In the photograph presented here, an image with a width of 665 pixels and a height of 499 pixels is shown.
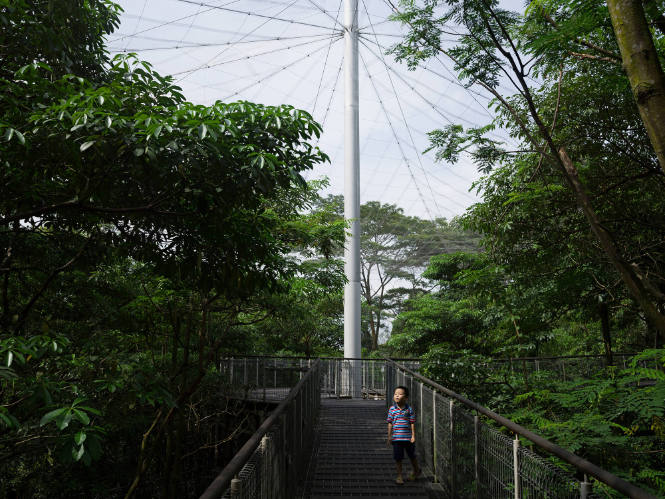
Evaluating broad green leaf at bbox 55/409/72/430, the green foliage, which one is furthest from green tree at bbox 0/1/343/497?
the green foliage

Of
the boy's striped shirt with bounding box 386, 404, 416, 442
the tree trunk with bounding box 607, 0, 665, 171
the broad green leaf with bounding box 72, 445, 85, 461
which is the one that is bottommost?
the boy's striped shirt with bounding box 386, 404, 416, 442

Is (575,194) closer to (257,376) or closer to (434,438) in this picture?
(434,438)

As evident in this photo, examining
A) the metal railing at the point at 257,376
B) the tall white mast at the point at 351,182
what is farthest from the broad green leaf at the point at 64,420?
the tall white mast at the point at 351,182

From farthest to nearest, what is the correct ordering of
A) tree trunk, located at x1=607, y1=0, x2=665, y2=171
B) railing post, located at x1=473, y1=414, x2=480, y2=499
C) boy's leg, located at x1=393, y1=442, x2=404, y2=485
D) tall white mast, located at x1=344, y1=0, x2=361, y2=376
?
1. tall white mast, located at x1=344, y1=0, x2=361, y2=376
2. boy's leg, located at x1=393, y1=442, x2=404, y2=485
3. railing post, located at x1=473, y1=414, x2=480, y2=499
4. tree trunk, located at x1=607, y1=0, x2=665, y2=171

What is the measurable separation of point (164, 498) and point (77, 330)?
6561 millimetres

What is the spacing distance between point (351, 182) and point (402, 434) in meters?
17.0

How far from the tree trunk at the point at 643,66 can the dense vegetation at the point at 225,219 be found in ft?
0.04

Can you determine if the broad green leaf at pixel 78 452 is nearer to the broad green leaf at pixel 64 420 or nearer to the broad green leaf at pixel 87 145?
the broad green leaf at pixel 64 420

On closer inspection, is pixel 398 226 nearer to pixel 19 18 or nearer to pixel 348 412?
pixel 348 412

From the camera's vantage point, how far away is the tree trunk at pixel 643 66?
86.6 inches

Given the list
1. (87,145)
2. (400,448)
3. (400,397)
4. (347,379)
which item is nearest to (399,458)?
(400,448)

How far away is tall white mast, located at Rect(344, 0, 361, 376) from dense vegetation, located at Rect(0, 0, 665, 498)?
6.60 m

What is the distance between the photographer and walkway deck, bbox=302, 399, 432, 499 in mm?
6105

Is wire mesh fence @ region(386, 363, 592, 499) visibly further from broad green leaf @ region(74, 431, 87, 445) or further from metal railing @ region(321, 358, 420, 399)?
metal railing @ region(321, 358, 420, 399)
